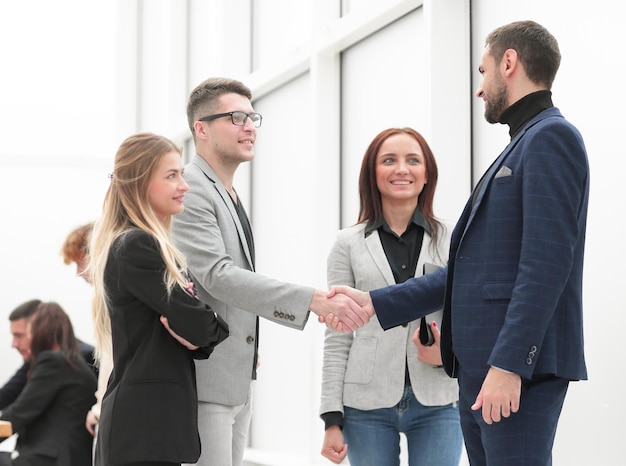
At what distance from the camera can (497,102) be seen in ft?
7.63

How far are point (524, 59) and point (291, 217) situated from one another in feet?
13.1

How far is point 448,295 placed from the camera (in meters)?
2.31

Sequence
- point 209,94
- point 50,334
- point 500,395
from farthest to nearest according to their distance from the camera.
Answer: point 50,334, point 209,94, point 500,395

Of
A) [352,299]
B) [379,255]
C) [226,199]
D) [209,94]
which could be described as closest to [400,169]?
[379,255]

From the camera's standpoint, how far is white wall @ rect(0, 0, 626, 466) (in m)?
3.16

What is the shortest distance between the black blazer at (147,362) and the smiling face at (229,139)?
1.91 feet

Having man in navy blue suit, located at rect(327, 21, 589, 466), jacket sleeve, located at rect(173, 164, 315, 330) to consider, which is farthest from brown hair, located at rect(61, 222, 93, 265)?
man in navy blue suit, located at rect(327, 21, 589, 466)

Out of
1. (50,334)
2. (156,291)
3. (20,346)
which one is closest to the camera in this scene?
(156,291)

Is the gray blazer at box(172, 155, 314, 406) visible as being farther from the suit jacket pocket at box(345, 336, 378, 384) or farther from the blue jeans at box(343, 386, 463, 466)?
the blue jeans at box(343, 386, 463, 466)

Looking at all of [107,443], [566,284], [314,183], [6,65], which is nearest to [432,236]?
[566,284]

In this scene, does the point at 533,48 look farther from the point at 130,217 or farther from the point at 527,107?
the point at 130,217

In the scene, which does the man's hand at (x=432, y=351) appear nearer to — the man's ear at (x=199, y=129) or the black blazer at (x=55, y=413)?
the man's ear at (x=199, y=129)

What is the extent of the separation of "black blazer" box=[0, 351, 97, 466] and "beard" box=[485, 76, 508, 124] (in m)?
2.91

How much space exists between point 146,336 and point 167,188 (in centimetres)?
43
